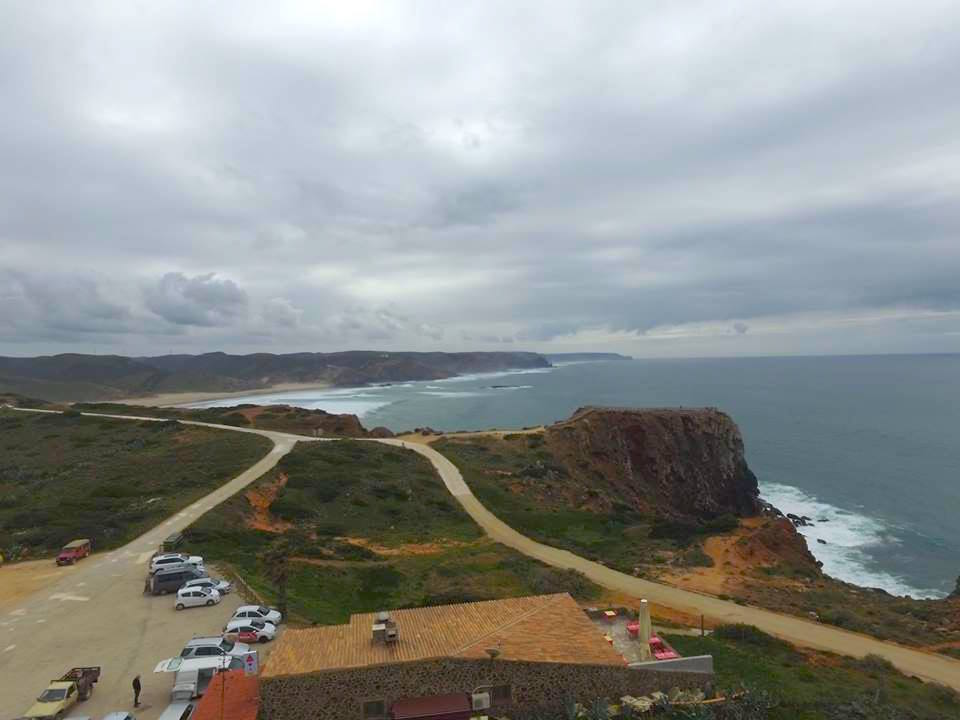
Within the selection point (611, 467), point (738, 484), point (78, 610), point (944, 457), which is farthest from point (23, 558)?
point (944, 457)

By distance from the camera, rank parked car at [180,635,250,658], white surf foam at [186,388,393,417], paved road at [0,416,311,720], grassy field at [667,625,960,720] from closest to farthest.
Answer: grassy field at [667,625,960,720]
paved road at [0,416,311,720]
parked car at [180,635,250,658]
white surf foam at [186,388,393,417]

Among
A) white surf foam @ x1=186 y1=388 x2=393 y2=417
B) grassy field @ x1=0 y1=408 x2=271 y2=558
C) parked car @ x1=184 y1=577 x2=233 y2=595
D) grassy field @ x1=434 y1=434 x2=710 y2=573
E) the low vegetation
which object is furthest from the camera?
white surf foam @ x1=186 y1=388 x2=393 y2=417

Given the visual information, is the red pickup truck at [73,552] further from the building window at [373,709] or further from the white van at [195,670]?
the building window at [373,709]

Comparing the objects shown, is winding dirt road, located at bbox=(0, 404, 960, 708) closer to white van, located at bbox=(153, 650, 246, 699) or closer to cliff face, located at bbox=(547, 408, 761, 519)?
white van, located at bbox=(153, 650, 246, 699)

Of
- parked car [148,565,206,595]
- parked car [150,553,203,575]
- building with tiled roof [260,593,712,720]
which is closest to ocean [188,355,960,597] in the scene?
building with tiled roof [260,593,712,720]

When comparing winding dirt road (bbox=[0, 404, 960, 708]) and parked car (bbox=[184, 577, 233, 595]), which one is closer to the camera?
winding dirt road (bbox=[0, 404, 960, 708])

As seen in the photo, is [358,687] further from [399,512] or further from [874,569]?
[874,569]

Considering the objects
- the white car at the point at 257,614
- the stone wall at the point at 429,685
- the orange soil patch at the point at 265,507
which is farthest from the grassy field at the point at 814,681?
the orange soil patch at the point at 265,507
